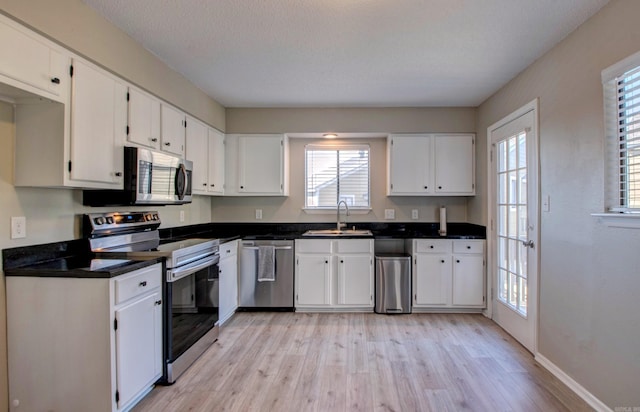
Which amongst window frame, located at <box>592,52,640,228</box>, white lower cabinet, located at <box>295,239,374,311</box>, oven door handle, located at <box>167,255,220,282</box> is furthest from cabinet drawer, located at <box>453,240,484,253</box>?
oven door handle, located at <box>167,255,220,282</box>

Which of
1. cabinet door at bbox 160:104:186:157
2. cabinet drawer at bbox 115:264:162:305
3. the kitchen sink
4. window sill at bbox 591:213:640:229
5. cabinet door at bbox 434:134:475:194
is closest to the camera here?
window sill at bbox 591:213:640:229

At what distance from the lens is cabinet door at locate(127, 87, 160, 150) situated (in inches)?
93.2

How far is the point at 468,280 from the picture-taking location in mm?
3697

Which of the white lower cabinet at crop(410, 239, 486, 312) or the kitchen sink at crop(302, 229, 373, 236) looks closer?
the white lower cabinet at crop(410, 239, 486, 312)

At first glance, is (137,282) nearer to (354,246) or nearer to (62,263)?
(62,263)

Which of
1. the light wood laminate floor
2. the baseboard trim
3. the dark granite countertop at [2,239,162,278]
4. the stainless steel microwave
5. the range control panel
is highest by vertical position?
the stainless steel microwave

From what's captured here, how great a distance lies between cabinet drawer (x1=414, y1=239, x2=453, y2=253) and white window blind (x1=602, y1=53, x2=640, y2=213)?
184 centimetres

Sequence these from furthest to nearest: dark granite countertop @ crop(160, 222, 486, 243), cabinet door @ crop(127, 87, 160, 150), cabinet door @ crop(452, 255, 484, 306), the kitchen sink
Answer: dark granite countertop @ crop(160, 222, 486, 243)
the kitchen sink
cabinet door @ crop(452, 255, 484, 306)
cabinet door @ crop(127, 87, 160, 150)

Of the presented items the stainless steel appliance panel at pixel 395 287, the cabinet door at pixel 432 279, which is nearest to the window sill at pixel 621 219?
the cabinet door at pixel 432 279

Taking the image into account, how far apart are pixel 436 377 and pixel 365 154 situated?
282cm

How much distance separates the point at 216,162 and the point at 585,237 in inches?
139

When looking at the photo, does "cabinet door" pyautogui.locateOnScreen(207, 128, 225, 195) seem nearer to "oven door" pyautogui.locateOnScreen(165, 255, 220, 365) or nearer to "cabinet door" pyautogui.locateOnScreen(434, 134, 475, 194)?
"oven door" pyautogui.locateOnScreen(165, 255, 220, 365)

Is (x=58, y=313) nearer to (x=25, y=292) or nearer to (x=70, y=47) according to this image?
(x=25, y=292)

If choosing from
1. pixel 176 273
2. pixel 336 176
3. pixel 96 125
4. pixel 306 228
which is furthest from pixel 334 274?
pixel 96 125
